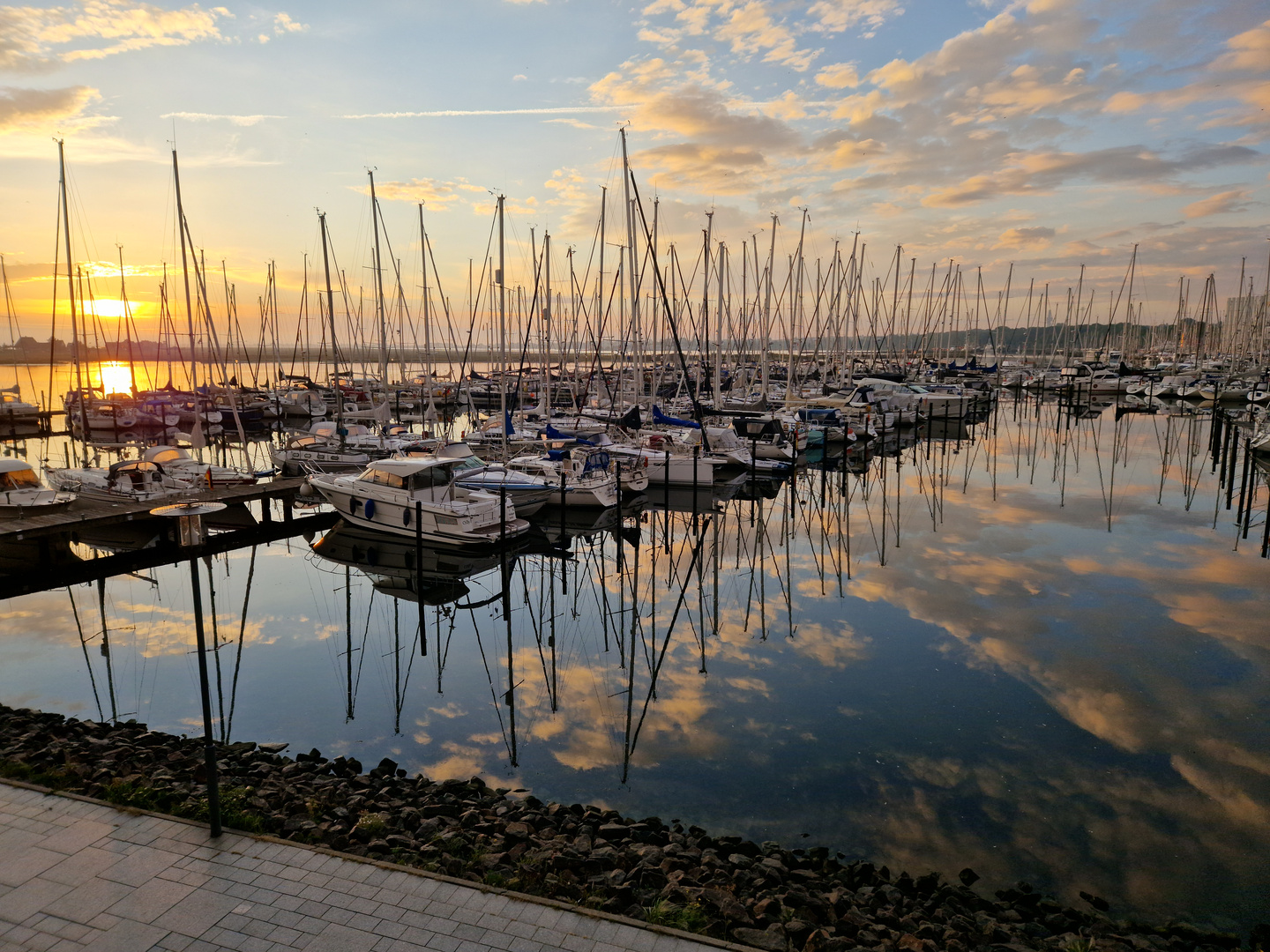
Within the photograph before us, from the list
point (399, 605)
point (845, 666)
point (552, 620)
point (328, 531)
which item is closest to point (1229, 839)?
point (845, 666)

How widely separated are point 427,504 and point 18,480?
42.5ft

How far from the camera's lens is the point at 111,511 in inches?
846

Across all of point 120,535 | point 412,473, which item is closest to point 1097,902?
point 412,473

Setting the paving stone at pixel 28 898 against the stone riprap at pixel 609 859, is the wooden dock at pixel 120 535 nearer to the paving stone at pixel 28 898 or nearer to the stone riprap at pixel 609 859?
the stone riprap at pixel 609 859

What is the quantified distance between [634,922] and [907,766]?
6163 millimetres

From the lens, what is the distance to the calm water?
31.8ft

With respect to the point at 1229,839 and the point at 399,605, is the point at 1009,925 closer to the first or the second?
the point at 1229,839

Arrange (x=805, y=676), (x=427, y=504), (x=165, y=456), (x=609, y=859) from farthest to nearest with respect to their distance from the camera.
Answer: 1. (x=165, y=456)
2. (x=427, y=504)
3. (x=805, y=676)
4. (x=609, y=859)

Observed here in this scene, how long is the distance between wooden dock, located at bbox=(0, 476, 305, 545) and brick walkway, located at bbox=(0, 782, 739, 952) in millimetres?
15076

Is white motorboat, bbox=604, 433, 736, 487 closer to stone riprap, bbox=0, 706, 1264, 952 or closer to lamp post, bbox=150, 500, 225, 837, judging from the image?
stone riprap, bbox=0, 706, 1264, 952

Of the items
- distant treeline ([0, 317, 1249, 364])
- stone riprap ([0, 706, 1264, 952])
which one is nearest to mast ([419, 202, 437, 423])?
distant treeline ([0, 317, 1249, 364])

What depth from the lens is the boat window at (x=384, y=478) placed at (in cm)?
2339

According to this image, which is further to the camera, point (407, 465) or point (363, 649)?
point (407, 465)

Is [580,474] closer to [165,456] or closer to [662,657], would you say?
[662,657]
